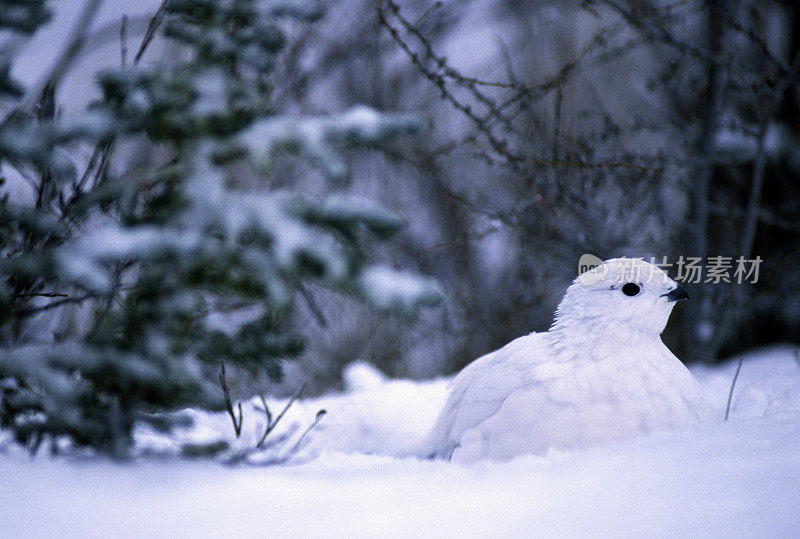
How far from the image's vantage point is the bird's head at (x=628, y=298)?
2.37 meters

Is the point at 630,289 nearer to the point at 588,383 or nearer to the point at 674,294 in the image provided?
the point at 674,294

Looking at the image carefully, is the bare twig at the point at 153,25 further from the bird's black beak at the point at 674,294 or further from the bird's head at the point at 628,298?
the bird's black beak at the point at 674,294

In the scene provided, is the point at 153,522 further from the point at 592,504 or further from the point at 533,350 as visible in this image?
the point at 533,350

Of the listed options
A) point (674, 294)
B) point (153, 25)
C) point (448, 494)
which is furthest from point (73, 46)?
point (674, 294)

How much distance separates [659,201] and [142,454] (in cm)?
377

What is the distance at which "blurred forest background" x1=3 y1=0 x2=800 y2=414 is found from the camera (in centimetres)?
341

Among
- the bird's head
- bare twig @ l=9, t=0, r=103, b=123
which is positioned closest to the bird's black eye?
the bird's head

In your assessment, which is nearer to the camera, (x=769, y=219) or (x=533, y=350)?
(x=533, y=350)

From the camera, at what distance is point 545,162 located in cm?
292

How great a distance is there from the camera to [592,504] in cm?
157

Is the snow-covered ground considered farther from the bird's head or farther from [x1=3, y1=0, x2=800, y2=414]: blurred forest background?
[x1=3, y1=0, x2=800, y2=414]: blurred forest background

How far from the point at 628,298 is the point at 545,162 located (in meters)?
0.85

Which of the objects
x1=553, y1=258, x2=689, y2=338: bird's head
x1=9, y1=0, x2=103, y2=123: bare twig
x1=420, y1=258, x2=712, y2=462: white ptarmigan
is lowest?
x1=420, y1=258, x2=712, y2=462: white ptarmigan

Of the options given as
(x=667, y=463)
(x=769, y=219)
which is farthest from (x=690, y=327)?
(x=667, y=463)
